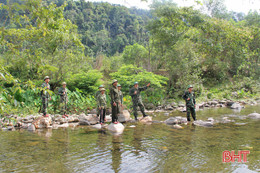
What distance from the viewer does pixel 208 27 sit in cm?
2156

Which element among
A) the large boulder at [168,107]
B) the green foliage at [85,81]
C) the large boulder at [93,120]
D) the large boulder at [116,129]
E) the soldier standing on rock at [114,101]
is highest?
the green foliage at [85,81]

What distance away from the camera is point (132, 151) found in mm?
5395

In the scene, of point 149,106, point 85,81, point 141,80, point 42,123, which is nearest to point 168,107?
point 149,106

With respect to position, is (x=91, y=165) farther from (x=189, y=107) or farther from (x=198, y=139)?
(x=189, y=107)

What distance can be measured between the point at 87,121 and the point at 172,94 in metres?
11.3

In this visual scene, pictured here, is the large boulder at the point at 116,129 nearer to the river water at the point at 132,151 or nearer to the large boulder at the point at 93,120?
the river water at the point at 132,151

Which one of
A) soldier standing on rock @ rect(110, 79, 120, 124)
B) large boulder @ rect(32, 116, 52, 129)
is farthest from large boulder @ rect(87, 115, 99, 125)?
large boulder @ rect(32, 116, 52, 129)

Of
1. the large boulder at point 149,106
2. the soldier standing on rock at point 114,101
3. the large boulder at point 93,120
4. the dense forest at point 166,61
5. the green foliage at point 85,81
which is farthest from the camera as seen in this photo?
the large boulder at point 149,106

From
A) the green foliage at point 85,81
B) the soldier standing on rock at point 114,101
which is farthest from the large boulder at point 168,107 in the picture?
the soldier standing on rock at point 114,101

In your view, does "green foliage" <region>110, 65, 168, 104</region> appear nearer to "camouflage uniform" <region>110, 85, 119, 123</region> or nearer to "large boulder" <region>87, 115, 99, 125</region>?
"large boulder" <region>87, 115, 99, 125</region>

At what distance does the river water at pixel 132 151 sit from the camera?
14.0ft

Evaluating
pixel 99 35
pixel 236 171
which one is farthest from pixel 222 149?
pixel 99 35

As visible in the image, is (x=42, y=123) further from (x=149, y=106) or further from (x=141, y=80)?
(x=149, y=106)

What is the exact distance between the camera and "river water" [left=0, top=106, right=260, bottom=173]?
14.0ft
